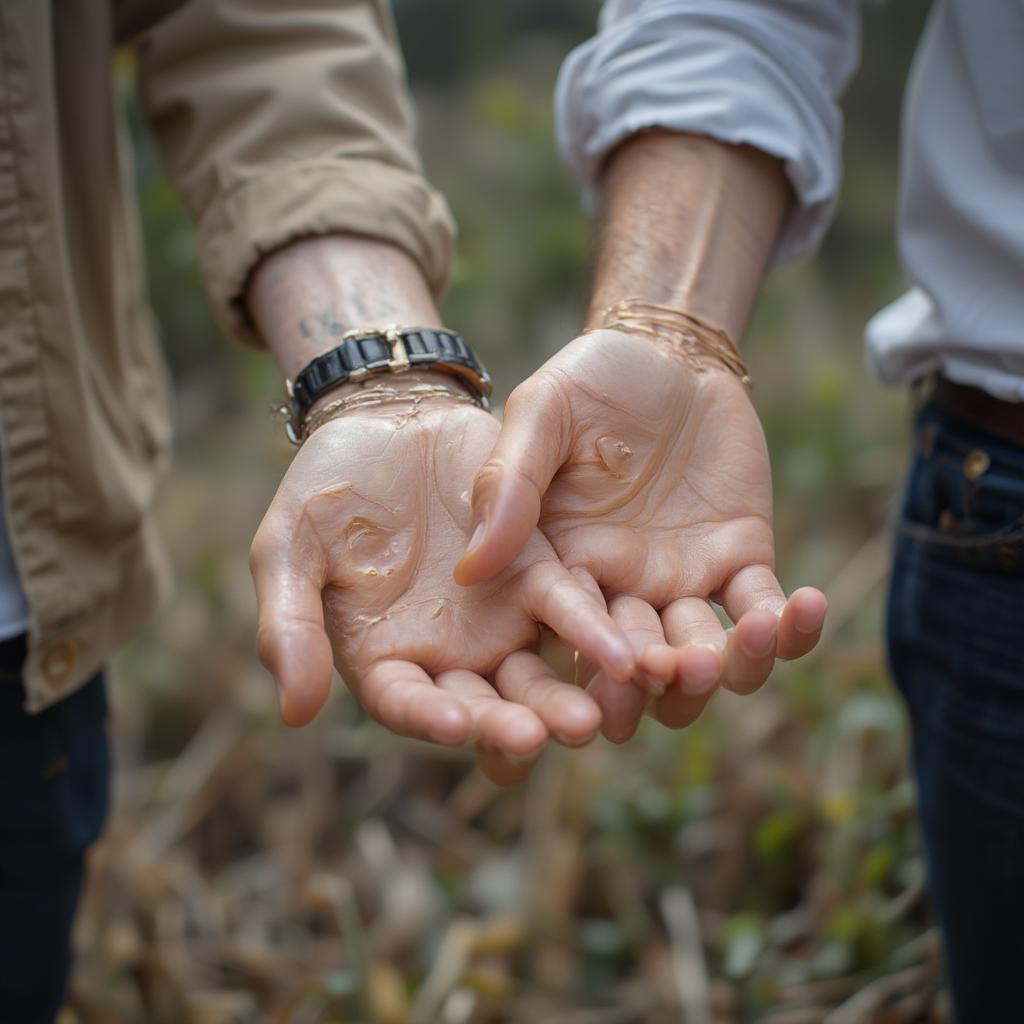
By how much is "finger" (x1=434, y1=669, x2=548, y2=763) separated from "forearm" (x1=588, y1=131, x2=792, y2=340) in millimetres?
467

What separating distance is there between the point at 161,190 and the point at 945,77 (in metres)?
1.96

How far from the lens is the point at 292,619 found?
35.7 inches

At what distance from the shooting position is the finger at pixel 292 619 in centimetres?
87

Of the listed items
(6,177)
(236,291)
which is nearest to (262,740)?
(236,291)

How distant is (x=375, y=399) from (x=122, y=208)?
0.42m

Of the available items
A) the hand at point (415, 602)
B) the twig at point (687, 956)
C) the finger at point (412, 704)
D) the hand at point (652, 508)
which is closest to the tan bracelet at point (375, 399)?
the hand at point (415, 602)

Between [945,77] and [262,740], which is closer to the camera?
[945,77]

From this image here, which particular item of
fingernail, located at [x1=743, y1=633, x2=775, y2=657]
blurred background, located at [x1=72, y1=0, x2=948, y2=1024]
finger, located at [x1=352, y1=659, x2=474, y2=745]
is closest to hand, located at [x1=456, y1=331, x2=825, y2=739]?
fingernail, located at [x1=743, y1=633, x2=775, y2=657]

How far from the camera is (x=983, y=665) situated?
1.10 metres

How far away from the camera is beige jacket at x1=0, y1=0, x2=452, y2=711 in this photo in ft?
3.40

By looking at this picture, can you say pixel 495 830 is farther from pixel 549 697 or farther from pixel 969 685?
pixel 549 697

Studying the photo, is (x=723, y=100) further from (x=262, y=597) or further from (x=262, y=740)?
(x=262, y=740)

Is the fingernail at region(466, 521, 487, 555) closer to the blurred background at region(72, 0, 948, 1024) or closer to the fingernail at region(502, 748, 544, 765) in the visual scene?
the fingernail at region(502, 748, 544, 765)

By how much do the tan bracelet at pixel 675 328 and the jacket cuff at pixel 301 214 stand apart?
0.25 metres
